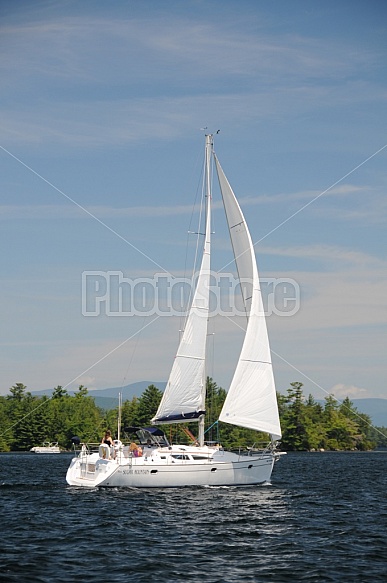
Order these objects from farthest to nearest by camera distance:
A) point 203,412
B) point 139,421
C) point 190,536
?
point 139,421 → point 203,412 → point 190,536

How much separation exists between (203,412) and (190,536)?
16.8 m

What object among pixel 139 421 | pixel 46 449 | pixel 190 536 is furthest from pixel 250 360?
pixel 46 449

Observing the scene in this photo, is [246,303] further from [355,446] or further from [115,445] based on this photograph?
[355,446]

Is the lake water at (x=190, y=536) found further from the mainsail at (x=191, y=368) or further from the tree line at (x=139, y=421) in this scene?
the tree line at (x=139, y=421)

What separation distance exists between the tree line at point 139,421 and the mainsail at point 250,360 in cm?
9116

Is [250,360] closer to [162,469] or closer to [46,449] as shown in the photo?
[162,469]

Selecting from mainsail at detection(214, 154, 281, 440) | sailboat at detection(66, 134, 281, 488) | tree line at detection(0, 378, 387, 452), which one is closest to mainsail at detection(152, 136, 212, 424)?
sailboat at detection(66, 134, 281, 488)

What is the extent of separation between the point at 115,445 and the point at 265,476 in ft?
31.0

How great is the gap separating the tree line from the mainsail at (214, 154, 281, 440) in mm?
91162

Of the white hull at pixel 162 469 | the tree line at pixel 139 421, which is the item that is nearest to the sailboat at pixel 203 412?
the white hull at pixel 162 469

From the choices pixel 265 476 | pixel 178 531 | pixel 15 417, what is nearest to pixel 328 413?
pixel 15 417

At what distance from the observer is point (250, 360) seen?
4784cm

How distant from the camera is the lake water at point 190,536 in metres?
24.7

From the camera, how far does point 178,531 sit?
105 ft
